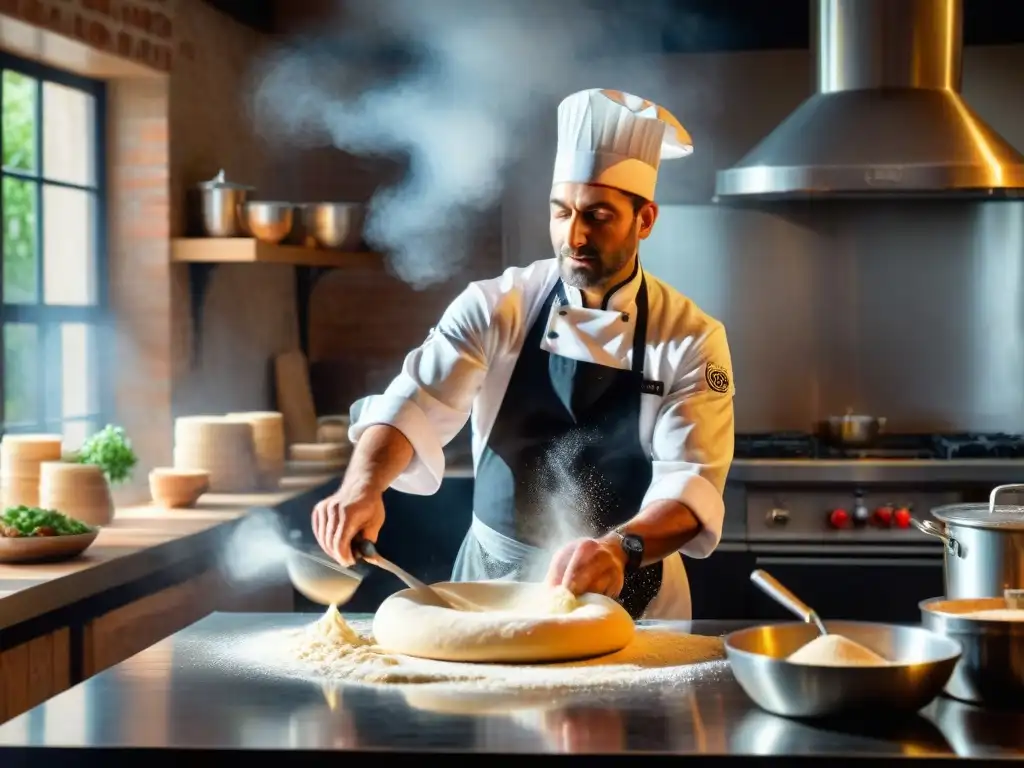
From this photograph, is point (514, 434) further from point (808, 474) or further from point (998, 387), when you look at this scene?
point (998, 387)

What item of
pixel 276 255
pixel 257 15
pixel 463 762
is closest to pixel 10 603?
pixel 463 762

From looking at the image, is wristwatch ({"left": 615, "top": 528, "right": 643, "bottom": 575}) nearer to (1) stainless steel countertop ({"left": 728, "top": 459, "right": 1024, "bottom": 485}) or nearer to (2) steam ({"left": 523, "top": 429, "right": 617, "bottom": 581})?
(2) steam ({"left": 523, "top": 429, "right": 617, "bottom": 581})

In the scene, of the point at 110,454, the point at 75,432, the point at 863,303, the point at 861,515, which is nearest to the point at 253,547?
the point at 110,454

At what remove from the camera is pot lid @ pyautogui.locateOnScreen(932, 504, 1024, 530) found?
7.10ft

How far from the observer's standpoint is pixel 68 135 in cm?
425

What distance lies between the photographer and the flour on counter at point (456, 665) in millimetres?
1988

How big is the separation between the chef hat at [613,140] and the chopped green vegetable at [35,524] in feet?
4.39

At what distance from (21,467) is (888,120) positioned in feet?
8.50

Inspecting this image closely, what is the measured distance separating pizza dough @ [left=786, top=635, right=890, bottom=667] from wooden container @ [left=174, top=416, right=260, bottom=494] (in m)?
2.66

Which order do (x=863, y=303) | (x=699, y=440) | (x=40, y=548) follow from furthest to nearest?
(x=863, y=303), (x=40, y=548), (x=699, y=440)

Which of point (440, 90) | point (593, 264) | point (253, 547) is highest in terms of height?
point (440, 90)

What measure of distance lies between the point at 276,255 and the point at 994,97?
2.61 metres

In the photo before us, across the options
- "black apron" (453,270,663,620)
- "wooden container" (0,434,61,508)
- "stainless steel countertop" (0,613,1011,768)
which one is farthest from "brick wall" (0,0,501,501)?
"stainless steel countertop" (0,613,1011,768)

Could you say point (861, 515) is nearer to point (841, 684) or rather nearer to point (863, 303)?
point (863, 303)
